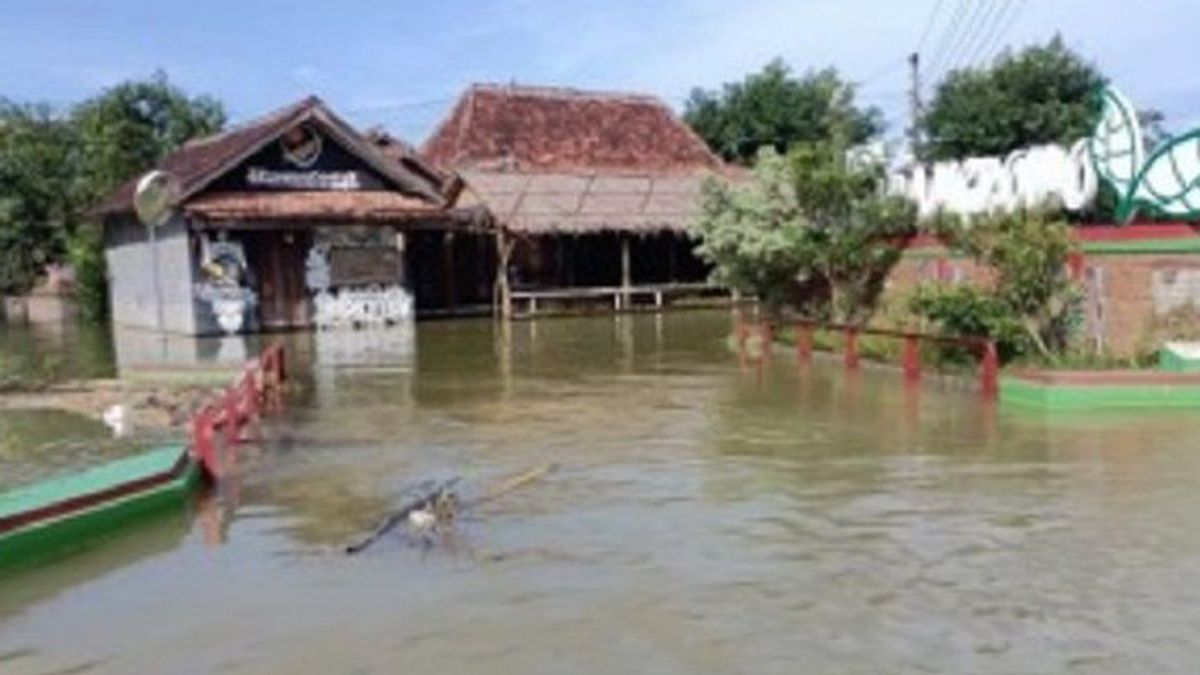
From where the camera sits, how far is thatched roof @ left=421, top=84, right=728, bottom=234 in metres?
39.1

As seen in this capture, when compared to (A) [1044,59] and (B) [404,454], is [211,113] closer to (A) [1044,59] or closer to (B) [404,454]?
(A) [1044,59]

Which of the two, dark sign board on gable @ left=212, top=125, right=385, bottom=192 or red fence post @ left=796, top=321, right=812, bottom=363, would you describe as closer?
red fence post @ left=796, top=321, right=812, bottom=363

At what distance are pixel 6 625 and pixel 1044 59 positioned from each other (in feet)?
143

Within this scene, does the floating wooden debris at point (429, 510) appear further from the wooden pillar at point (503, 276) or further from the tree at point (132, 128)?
the tree at point (132, 128)

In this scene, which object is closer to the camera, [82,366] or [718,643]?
[718,643]

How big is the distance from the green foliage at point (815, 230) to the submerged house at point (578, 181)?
10912mm

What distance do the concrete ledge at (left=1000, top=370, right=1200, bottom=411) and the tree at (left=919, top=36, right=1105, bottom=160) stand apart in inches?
1196

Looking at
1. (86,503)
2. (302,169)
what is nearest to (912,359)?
(86,503)

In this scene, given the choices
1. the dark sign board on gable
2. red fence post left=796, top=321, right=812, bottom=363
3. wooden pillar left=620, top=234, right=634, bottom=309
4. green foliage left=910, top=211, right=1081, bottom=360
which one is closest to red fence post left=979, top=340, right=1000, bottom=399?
green foliage left=910, top=211, right=1081, bottom=360

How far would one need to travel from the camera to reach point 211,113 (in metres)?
55.6

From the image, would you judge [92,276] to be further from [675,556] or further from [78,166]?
[675,556]

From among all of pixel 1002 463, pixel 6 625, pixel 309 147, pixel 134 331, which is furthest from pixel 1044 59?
pixel 6 625

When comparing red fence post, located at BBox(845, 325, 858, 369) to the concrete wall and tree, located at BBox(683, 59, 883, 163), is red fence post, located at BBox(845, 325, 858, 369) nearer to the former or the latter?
the concrete wall

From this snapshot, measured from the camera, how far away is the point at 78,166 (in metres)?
51.6
